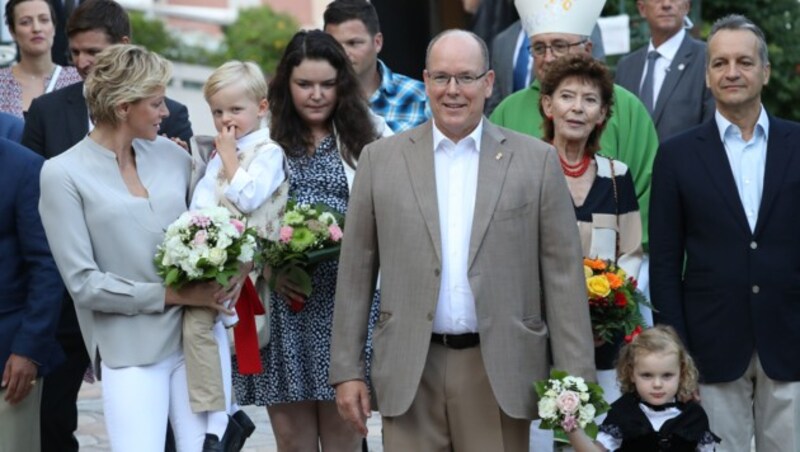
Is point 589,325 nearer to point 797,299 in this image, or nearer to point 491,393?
point 491,393

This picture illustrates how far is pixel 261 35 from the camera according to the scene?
2353 centimetres

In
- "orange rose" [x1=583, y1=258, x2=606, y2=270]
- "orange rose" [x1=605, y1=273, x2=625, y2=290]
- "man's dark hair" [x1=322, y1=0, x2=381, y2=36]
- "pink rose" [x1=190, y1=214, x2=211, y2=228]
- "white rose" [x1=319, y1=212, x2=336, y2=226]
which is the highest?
"man's dark hair" [x1=322, y1=0, x2=381, y2=36]

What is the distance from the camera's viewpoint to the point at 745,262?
7.90 meters

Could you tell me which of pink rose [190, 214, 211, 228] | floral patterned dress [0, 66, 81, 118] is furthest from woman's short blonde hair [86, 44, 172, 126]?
floral patterned dress [0, 66, 81, 118]

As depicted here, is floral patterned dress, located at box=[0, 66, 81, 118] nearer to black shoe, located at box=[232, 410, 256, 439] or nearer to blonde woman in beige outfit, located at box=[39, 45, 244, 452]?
blonde woman in beige outfit, located at box=[39, 45, 244, 452]

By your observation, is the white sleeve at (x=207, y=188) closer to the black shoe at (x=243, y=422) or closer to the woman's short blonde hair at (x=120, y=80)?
the woman's short blonde hair at (x=120, y=80)

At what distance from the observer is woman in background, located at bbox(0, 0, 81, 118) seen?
999 cm

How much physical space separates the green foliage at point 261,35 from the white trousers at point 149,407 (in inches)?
→ 618

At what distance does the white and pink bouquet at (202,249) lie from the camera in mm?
7367

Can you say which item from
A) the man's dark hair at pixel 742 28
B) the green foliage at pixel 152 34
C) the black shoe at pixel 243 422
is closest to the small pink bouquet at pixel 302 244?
the black shoe at pixel 243 422

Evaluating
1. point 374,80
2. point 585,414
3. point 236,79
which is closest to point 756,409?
point 585,414

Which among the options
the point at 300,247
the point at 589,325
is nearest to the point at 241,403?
the point at 300,247

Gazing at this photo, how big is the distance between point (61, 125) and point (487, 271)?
2941mm

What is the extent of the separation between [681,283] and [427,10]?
24.5ft
